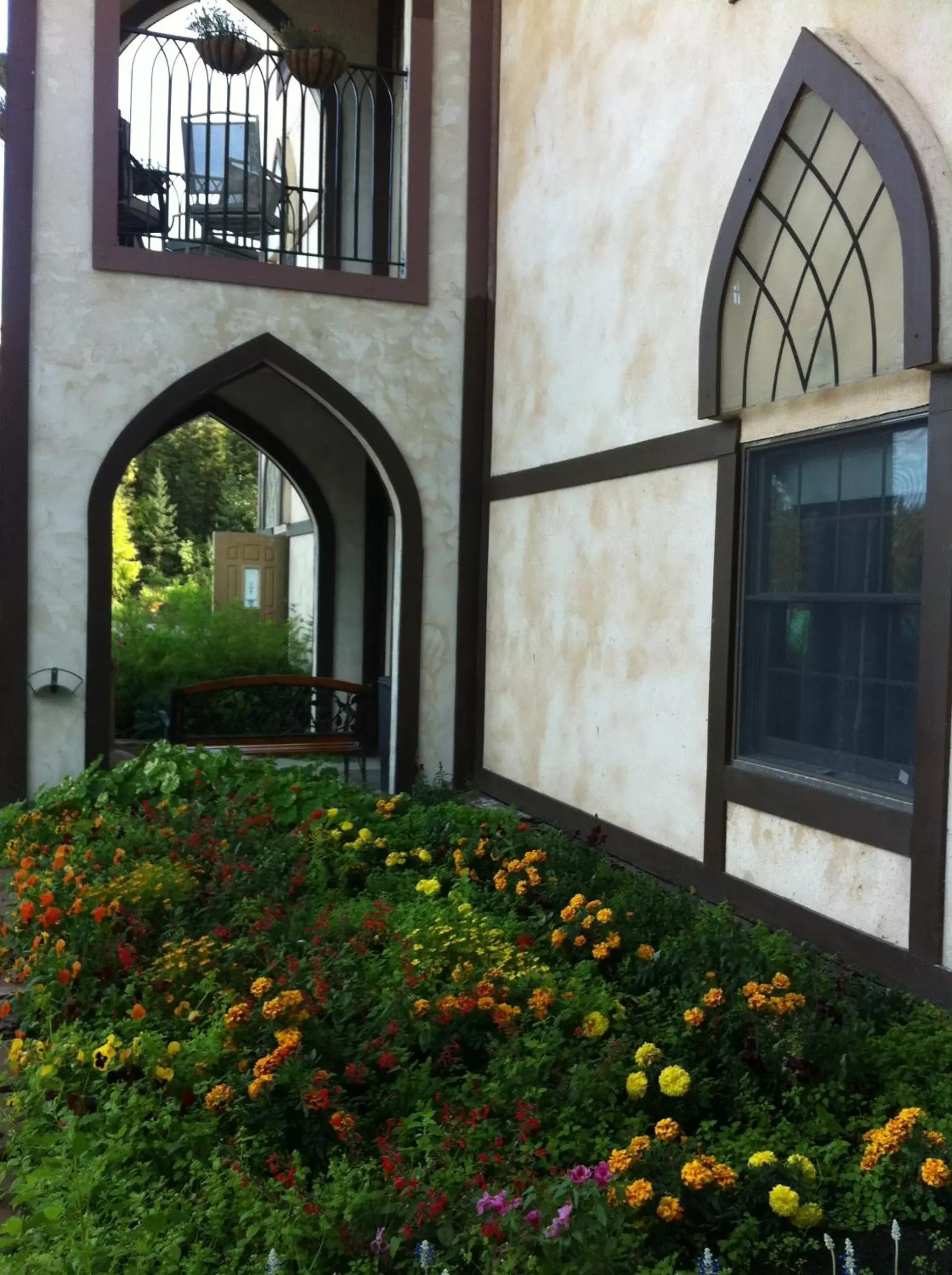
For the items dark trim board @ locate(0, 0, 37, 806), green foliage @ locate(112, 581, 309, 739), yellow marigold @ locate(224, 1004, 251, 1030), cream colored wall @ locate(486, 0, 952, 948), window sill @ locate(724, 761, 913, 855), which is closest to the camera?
yellow marigold @ locate(224, 1004, 251, 1030)

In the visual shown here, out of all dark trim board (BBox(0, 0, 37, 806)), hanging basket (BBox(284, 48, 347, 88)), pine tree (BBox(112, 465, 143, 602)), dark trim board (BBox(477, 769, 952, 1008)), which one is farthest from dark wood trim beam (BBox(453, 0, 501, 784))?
pine tree (BBox(112, 465, 143, 602))

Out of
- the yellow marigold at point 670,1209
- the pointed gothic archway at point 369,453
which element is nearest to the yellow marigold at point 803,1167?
the yellow marigold at point 670,1209

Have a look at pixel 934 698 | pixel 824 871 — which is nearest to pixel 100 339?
pixel 824 871

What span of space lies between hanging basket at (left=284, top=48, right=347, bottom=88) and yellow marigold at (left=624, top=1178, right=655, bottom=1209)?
26.3 feet

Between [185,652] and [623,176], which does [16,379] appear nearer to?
[623,176]

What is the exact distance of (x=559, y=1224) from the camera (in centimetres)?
229

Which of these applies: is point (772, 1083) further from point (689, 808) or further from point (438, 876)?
point (689, 808)

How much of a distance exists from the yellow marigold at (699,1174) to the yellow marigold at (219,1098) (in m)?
1.11

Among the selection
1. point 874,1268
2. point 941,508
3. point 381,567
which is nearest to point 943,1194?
point 874,1268

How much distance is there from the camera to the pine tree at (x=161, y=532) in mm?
25672

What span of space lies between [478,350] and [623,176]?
2.15 meters

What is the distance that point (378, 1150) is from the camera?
300cm

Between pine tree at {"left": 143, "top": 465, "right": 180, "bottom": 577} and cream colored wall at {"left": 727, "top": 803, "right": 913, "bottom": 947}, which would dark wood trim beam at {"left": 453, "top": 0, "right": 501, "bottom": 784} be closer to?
cream colored wall at {"left": 727, "top": 803, "right": 913, "bottom": 947}

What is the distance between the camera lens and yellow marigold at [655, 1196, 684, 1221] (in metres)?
2.49
